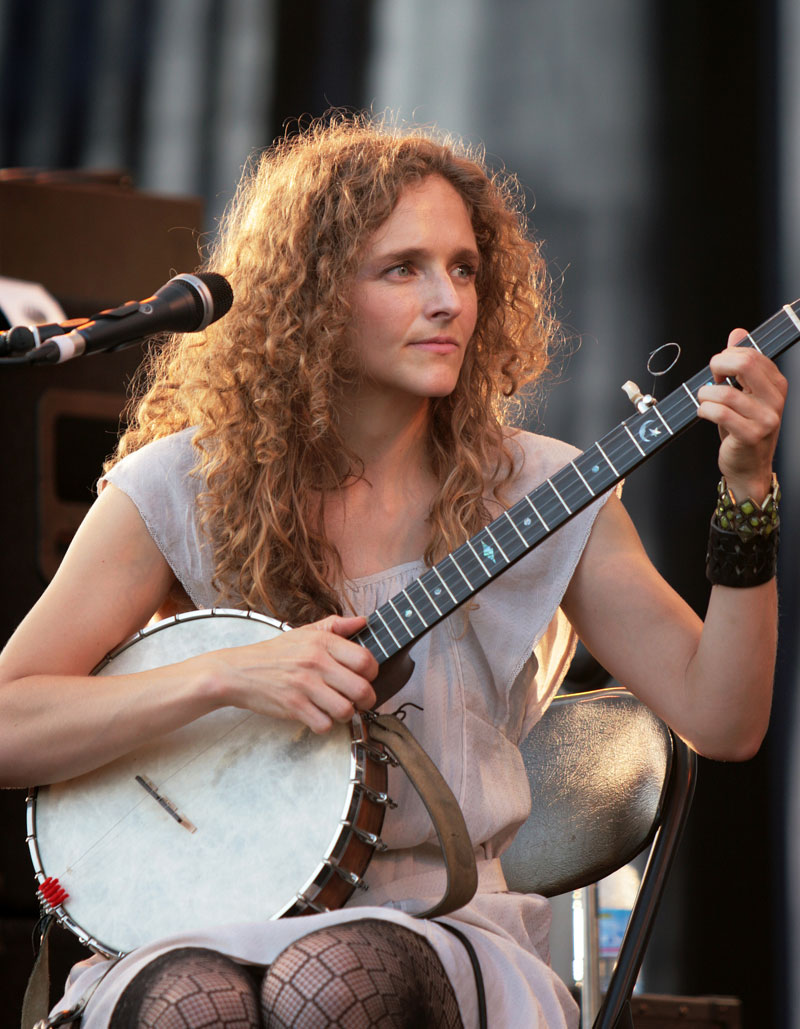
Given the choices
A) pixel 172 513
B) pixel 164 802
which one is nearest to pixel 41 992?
pixel 164 802

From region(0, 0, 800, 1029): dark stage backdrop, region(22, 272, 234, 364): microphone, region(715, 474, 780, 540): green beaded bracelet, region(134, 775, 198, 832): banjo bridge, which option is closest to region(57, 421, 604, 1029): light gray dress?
region(134, 775, 198, 832): banjo bridge

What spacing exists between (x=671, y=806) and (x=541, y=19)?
236cm

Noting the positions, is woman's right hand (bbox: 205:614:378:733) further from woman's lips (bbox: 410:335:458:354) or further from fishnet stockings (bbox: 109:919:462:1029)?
woman's lips (bbox: 410:335:458:354)

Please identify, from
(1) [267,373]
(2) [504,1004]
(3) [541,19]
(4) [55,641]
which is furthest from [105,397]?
(2) [504,1004]

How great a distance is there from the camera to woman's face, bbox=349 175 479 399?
184cm

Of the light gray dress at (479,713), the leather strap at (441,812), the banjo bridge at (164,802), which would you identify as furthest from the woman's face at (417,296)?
the banjo bridge at (164,802)

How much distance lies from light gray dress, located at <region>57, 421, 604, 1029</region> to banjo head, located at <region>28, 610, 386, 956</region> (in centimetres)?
7

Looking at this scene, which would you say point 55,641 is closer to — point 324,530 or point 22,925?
point 324,530

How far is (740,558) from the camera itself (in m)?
A: 1.61

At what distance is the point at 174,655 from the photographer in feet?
5.83

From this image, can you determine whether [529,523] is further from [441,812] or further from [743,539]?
[441,812]

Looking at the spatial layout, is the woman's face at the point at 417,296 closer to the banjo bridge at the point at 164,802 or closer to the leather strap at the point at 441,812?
the leather strap at the point at 441,812

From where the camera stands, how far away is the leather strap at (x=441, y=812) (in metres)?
1.54

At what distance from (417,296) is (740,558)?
0.59 metres
